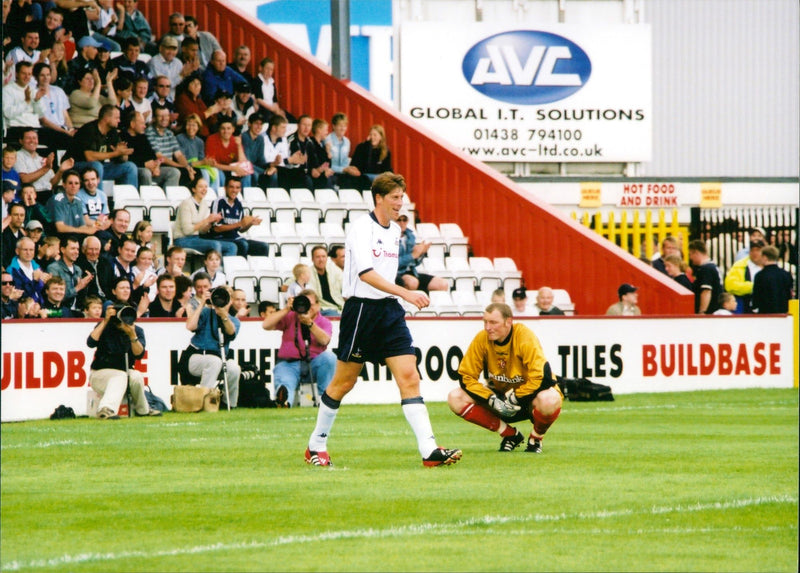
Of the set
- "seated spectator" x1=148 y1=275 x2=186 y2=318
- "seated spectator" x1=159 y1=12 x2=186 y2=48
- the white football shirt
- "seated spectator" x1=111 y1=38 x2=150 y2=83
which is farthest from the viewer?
"seated spectator" x1=159 y1=12 x2=186 y2=48

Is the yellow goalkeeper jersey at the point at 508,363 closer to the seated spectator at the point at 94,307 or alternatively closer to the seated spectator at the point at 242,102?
the seated spectator at the point at 94,307

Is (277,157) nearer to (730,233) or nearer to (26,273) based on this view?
(26,273)

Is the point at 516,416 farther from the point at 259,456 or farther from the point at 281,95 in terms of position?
the point at 281,95

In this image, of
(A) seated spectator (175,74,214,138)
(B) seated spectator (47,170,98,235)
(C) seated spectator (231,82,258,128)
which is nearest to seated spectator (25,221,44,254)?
(B) seated spectator (47,170,98,235)

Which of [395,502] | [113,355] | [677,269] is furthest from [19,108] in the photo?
[395,502]

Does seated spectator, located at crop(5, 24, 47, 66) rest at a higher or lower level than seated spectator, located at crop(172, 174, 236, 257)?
higher

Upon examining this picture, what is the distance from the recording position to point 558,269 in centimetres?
2269

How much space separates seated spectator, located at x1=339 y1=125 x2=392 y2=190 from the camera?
76.6 ft

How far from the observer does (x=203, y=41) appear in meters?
24.3

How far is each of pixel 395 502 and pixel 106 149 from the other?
13369 millimetres

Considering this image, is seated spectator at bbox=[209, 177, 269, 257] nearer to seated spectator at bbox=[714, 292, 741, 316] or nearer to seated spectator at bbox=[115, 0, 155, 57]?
seated spectator at bbox=[115, 0, 155, 57]

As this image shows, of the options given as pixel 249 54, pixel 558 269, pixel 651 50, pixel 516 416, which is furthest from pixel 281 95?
pixel 516 416

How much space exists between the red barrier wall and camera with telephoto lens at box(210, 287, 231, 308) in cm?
737

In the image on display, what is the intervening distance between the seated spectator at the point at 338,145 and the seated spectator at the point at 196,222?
3539 millimetres
